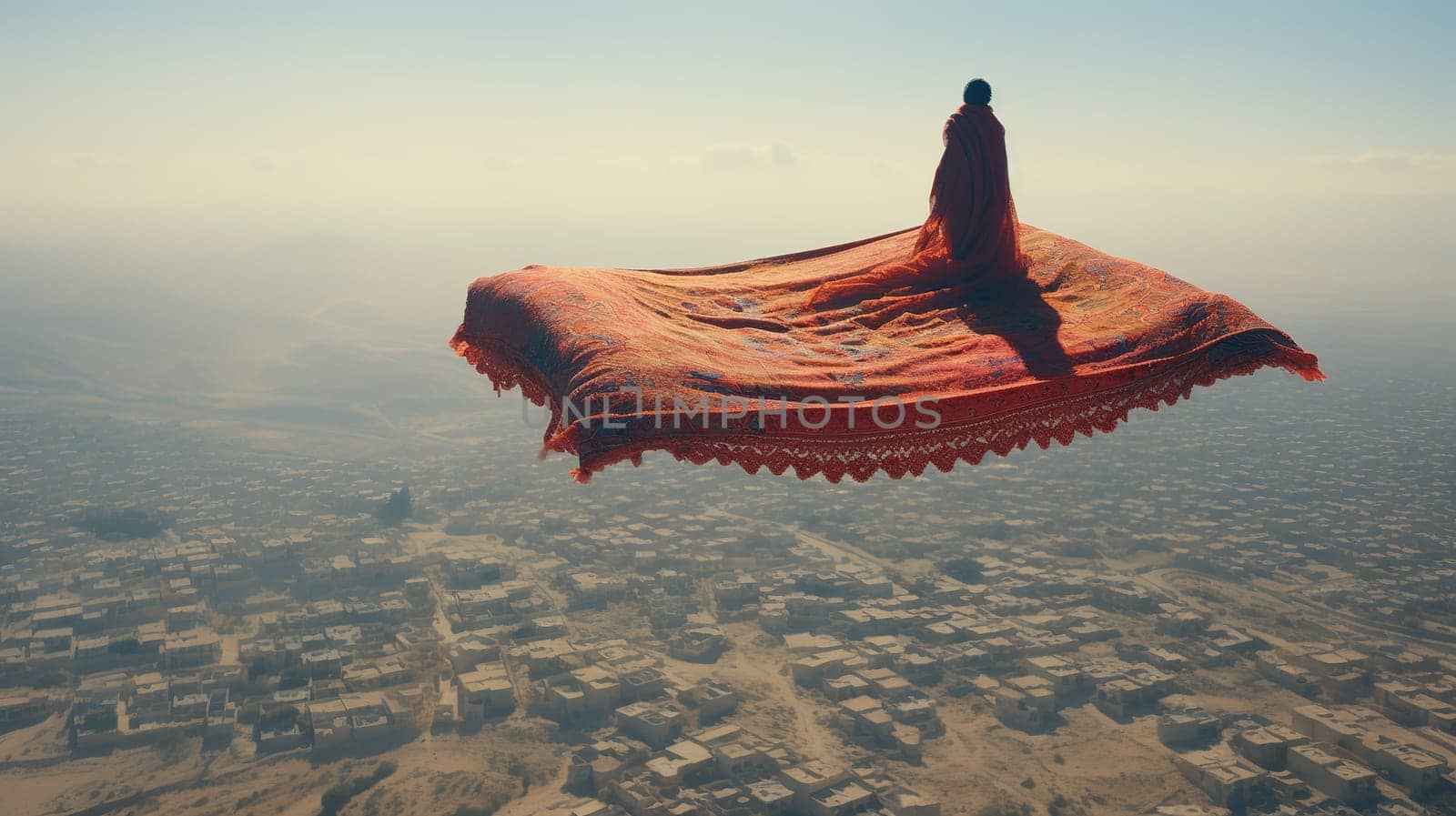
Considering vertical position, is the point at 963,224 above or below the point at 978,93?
below

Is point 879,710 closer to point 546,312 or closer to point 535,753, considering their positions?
→ point 535,753

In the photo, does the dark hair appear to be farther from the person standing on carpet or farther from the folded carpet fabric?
the folded carpet fabric

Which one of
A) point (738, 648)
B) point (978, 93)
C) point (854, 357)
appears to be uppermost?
point (978, 93)

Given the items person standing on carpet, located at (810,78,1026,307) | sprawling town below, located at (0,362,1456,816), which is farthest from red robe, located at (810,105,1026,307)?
sprawling town below, located at (0,362,1456,816)

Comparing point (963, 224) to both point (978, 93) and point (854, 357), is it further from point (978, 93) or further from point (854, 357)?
point (854, 357)

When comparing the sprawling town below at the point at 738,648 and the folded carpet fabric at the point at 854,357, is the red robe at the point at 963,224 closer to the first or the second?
the folded carpet fabric at the point at 854,357

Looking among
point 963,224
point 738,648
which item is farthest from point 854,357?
point 738,648
